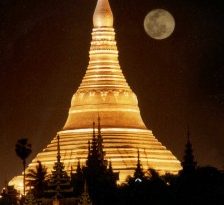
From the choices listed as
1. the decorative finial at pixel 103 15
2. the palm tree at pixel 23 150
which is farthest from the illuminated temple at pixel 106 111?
the palm tree at pixel 23 150

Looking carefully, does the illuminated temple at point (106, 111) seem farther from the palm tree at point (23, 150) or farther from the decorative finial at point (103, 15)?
the palm tree at point (23, 150)

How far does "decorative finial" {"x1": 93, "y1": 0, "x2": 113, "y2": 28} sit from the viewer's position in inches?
4507

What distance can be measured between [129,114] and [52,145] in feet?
16.1

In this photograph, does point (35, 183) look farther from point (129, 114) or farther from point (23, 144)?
point (129, 114)

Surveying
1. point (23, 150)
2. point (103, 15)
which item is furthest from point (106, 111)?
point (23, 150)

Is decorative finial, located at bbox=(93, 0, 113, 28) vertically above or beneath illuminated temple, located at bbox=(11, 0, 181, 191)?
above

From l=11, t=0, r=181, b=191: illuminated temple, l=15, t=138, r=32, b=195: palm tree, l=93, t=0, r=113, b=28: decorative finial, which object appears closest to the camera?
l=15, t=138, r=32, b=195: palm tree

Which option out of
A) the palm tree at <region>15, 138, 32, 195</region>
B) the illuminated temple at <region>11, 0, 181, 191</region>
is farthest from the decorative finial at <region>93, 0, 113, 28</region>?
the palm tree at <region>15, 138, 32, 195</region>

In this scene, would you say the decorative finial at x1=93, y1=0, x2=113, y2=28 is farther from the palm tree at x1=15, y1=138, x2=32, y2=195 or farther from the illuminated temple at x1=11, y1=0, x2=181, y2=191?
the palm tree at x1=15, y1=138, x2=32, y2=195

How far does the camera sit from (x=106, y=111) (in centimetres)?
11506

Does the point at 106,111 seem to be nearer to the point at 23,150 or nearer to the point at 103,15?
the point at 103,15

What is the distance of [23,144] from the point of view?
73.3 metres

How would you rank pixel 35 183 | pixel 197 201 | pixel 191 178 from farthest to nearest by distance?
pixel 35 183 < pixel 191 178 < pixel 197 201

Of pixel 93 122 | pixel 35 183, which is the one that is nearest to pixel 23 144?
pixel 35 183
